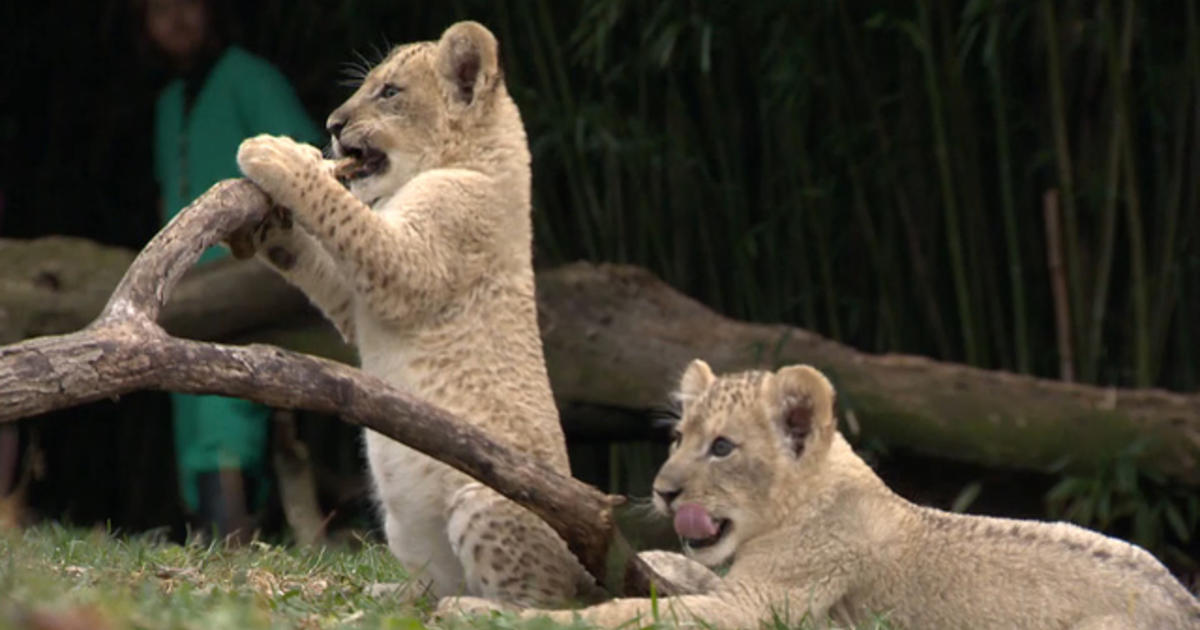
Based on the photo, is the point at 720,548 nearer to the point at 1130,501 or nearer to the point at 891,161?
the point at 1130,501

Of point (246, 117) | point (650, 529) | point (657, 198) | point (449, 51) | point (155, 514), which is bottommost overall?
point (155, 514)

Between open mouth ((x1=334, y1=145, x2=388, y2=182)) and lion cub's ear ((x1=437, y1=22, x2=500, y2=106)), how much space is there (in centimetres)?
34

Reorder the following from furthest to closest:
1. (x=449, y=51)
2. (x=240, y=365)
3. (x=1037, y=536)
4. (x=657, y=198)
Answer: (x=657, y=198) → (x=449, y=51) → (x=1037, y=536) → (x=240, y=365)

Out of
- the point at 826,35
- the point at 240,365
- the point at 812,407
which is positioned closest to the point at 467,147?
the point at 812,407

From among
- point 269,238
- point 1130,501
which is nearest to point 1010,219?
→ point 1130,501

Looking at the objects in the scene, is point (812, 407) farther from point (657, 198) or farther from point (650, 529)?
point (657, 198)

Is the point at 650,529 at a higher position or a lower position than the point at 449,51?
lower

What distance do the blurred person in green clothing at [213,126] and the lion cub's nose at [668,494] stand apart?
466cm

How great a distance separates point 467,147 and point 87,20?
22.3 ft

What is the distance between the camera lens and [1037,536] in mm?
6062

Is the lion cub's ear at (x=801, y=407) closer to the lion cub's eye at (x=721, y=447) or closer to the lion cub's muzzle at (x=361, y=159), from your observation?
the lion cub's eye at (x=721, y=447)

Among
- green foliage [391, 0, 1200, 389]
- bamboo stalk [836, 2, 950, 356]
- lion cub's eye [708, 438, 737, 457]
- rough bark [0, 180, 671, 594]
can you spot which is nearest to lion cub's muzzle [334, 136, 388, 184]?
rough bark [0, 180, 671, 594]

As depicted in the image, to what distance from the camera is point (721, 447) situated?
6.26 meters

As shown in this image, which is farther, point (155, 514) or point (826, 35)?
point (155, 514)
